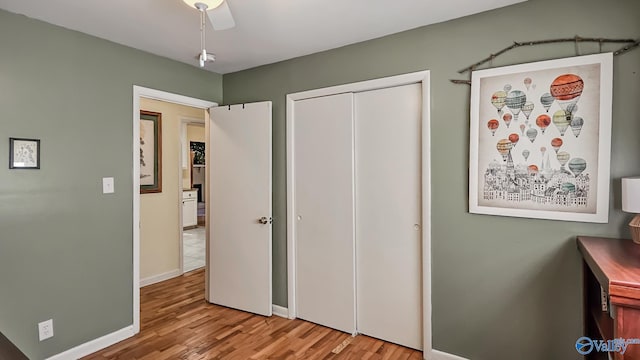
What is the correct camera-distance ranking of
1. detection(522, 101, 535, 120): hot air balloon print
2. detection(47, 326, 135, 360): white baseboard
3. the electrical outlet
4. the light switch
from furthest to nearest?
the light switch < detection(47, 326, 135, 360): white baseboard < the electrical outlet < detection(522, 101, 535, 120): hot air balloon print

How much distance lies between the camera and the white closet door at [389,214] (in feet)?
8.24

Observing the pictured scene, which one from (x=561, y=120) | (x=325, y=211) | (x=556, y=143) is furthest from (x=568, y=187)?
(x=325, y=211)

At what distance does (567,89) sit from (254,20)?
1995 mm

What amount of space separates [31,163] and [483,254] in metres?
3.07

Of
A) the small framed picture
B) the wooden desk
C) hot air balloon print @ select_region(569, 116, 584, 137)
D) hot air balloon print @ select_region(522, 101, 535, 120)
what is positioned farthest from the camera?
the small framed picture

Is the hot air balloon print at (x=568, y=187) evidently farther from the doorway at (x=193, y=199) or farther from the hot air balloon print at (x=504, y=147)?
the doorway at (x=193, y=199)

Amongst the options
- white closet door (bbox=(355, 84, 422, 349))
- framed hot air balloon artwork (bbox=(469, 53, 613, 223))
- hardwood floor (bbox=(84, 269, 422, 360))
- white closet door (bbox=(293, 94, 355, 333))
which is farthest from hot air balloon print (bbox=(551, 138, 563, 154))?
hardwood floor (bbox=(84, 269, 422, 360))

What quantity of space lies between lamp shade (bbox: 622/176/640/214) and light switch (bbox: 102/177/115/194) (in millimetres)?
3306

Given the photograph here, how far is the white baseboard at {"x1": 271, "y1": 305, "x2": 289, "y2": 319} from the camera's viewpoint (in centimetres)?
316

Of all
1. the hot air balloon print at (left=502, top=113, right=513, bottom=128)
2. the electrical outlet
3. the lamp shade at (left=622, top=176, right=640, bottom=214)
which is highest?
the hot air balloon print at (left=502, top=113, right=513, bottom=128)

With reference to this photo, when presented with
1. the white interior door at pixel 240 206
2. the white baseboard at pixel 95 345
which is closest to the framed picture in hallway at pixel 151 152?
the white interior door at pixel 240 206

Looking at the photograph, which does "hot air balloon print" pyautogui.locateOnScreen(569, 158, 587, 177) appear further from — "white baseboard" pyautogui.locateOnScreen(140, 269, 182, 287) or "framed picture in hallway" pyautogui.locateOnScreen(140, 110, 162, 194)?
"white baseboard" pyautogui.locateOnScreen(140, 269, 182, 287)

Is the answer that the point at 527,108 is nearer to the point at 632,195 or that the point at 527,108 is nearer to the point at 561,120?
the point at 561,120

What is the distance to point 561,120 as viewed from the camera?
198cm
